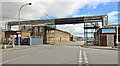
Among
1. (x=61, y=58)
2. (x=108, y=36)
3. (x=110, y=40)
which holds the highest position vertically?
(x=108, y=36)

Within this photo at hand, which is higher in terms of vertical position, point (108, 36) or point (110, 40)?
point (108, 36)

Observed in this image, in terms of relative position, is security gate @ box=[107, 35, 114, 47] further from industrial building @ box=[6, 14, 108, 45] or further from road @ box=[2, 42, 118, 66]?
road @ box=[2, 42, 118, 66]

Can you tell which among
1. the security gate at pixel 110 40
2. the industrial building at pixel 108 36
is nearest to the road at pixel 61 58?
the security gate at pixel 110 40

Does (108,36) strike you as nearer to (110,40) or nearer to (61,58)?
(110,40)

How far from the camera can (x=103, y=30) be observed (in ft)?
181

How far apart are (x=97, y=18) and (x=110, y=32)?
6.58 metres

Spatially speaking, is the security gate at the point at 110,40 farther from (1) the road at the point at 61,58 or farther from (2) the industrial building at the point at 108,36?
(1) the road at the point at 61,58

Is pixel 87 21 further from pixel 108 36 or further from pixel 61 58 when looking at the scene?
pixel 61 58

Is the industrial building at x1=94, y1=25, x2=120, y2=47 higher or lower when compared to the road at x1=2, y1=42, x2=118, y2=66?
higher

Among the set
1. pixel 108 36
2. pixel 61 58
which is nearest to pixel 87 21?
pixel 108 36

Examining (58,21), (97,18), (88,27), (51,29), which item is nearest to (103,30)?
(97,18)

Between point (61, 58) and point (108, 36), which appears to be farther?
point (108, 36)

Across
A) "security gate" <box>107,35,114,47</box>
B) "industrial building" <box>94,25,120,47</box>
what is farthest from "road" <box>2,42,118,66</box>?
"industrial building" <box>94,25,120,47</box>

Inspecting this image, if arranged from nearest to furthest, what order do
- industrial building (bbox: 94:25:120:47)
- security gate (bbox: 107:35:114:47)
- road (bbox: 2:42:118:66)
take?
road (bbox: 2:42:118:66) < security gate (bbox: 107:35:114:47) < industrial building (bbox: 94:25:120:47)
